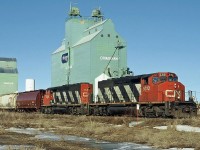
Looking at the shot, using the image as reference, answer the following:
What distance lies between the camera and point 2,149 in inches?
468

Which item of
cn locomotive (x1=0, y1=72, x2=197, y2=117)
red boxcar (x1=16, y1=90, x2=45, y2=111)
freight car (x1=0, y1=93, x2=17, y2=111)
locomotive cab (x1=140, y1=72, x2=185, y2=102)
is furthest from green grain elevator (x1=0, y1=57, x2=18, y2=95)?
locomotive cab (x1=140, y1=72, x2=185, y2=102)

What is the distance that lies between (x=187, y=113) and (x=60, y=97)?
2400 centimetres

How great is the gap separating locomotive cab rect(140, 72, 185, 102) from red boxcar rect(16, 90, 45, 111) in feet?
91.5

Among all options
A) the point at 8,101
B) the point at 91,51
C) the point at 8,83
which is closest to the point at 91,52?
the point at 91,51

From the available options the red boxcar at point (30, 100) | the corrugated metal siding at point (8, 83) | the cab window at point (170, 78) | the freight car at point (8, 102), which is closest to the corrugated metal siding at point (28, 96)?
the red boxcar at point (30, 100)

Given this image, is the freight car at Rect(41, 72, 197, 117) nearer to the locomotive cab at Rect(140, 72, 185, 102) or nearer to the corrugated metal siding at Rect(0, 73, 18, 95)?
the locomotive cab at Rect(140, 72, 185, 102)

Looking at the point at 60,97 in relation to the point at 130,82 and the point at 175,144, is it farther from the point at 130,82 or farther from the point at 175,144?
the point at 175,144

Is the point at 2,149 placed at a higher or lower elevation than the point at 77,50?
lower

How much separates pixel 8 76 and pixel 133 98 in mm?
100637

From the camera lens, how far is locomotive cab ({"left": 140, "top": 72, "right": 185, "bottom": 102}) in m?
30.0

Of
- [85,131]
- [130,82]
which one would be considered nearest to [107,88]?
[130,82]

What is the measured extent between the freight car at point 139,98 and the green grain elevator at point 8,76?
282 ft

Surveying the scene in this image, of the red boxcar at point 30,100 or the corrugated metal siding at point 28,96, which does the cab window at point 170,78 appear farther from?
the corrugated metal siding at point 28,96

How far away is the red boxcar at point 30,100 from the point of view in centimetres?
5616
